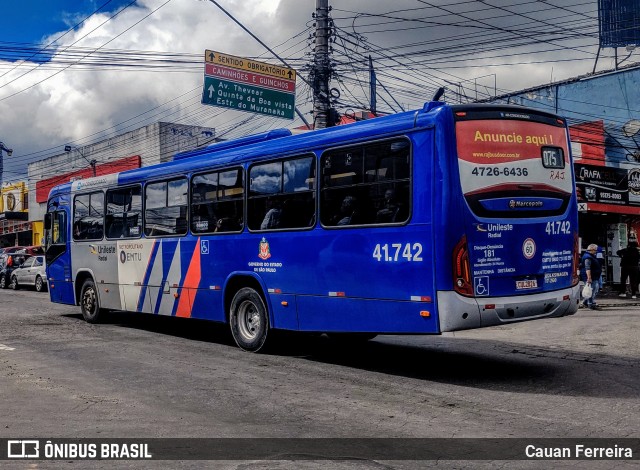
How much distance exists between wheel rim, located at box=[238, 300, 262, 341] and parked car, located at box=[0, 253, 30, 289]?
24.0 m

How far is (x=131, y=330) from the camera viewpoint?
1430 cm

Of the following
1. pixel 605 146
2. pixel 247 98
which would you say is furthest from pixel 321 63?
pixel 605 146

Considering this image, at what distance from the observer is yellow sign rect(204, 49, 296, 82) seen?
19.4m

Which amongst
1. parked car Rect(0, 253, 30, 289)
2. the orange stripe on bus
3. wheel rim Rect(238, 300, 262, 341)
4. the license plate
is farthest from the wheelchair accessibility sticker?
parked car Rect(0, 253, 30, 289)

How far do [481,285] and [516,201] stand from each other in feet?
3.88

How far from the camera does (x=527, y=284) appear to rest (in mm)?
8812

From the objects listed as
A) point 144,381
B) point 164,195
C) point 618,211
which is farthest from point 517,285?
point 618,211

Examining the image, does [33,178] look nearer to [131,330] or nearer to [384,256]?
[131,330]

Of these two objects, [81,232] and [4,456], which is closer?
[4,456]

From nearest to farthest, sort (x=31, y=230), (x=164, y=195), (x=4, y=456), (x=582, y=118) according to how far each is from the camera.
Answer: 1. (x=4, y=456)
2. (x=164, y=195)
3. (x=582, y=118)
4. (x=31, y=230)

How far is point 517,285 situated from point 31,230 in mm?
60477

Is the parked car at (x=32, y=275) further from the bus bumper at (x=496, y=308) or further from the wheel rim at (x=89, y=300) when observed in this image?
the bus bumper at (x=496, y=308)

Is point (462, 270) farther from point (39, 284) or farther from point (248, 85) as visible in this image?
point (39, 284)

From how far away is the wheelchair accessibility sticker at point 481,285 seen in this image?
8.29 meters
